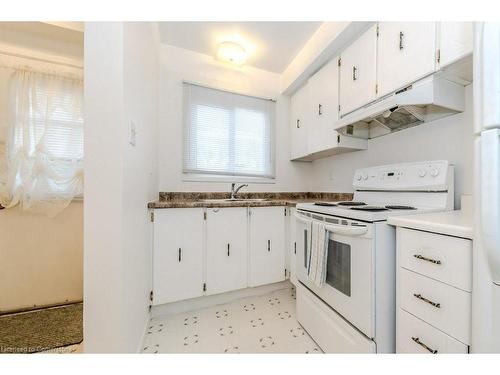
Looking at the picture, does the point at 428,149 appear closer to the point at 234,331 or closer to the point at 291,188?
the point at 291,188

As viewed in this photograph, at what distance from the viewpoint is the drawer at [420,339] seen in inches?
29.5

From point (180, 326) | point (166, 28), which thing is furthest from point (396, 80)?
point (180, 326)

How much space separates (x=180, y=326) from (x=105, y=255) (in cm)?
96

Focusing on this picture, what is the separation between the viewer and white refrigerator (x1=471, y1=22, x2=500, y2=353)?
60cm

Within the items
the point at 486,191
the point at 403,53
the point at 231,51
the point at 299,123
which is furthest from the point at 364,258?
the point at 231,51

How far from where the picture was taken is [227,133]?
2420 mm

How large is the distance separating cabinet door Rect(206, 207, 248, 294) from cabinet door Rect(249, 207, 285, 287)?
0.08m

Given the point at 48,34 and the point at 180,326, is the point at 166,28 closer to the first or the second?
the point at 48,34

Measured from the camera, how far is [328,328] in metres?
1.24

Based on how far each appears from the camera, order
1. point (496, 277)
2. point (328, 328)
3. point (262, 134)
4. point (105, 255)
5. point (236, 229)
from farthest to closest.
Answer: point (262, 134)
point (236, 229)
point (328, 328)
point (105, 255)
point (496, 277)

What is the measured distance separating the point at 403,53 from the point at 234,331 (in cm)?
215

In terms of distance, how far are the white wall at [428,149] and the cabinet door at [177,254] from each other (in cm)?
156
